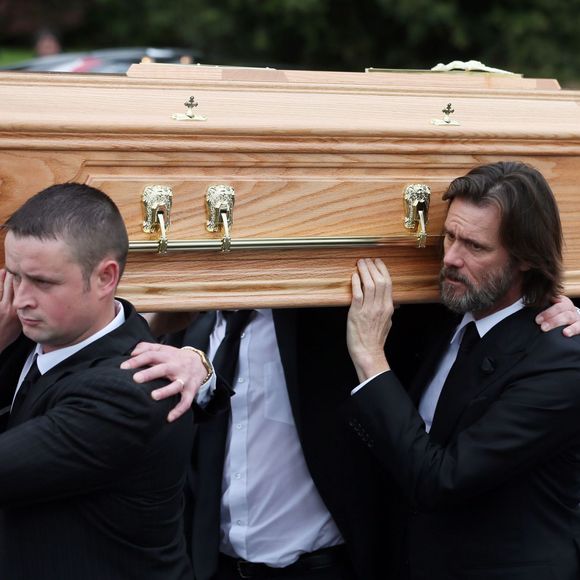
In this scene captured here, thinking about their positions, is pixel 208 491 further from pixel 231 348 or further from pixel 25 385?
pixel 25 385

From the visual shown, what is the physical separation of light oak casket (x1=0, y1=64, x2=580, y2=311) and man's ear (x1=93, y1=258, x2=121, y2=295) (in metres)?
0.44

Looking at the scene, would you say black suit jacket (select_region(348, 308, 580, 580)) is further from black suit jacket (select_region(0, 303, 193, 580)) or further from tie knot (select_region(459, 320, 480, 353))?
black suit jacket (select_region(0, 303, 193, 580))

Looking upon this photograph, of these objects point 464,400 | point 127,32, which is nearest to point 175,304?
point 464,400

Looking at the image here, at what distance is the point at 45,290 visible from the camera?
242 cm

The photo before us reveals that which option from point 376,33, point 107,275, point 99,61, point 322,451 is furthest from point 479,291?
point 376,33

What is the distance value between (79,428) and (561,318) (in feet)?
4.88

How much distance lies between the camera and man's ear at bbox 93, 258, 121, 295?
8.13 ft

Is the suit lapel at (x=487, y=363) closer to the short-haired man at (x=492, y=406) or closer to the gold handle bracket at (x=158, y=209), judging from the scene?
the short-haired man at (x=492, y=406)

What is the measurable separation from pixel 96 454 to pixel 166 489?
0.79 feet

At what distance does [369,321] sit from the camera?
10.4 ft

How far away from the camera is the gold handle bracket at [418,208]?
3.21m

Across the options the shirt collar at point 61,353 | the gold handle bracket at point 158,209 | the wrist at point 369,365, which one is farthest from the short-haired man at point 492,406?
the shirt collar at point 61,353

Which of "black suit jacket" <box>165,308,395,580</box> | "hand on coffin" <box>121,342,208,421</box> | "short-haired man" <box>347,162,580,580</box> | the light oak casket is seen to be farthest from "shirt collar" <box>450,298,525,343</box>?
"hand on coffin" <box>121,342,208,421</box>

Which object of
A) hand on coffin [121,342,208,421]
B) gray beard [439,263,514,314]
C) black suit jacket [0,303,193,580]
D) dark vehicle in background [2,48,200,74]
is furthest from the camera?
dark vehicle in background [2,48,200,74]
